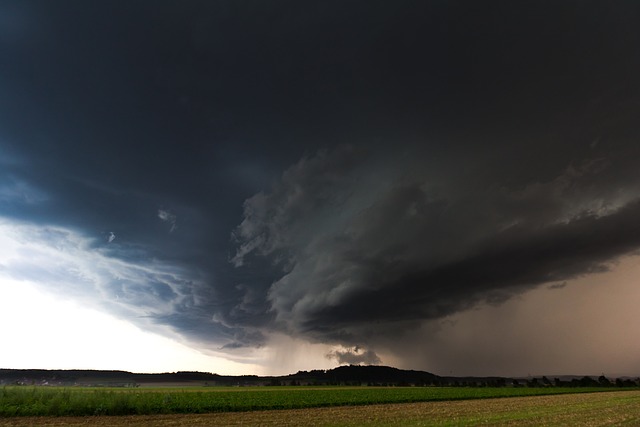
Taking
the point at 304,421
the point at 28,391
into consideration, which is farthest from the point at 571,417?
the point at 28,391

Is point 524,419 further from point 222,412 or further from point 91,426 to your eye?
point 91,426

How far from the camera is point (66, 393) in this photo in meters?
52.3

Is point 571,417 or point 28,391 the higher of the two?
point 28,391

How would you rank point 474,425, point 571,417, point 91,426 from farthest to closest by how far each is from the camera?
1. point 571,417
2. point 91,426
3. point 474,425

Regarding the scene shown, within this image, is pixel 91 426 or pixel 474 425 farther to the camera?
pixel 91 426

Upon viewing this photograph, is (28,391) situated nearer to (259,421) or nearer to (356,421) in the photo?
(259,421)

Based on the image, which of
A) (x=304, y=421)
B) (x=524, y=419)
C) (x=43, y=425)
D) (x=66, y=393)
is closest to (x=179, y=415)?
(x=43, y=425)

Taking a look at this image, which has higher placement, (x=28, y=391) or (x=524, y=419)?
(x=28, y=391)

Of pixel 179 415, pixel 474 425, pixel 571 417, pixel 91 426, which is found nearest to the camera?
pixel 474 425

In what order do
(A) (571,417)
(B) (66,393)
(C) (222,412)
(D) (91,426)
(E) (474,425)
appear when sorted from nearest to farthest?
(E) (474,425)
(D) (91,426)
(A) (571,417)
(C) (222,412)
(B) (66,393)

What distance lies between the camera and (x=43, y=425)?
36125 millimetres

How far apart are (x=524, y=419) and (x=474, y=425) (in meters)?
7.64

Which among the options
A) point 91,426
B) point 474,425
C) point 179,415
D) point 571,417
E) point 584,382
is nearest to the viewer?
point 474,425

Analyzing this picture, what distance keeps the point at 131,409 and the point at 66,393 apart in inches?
503
